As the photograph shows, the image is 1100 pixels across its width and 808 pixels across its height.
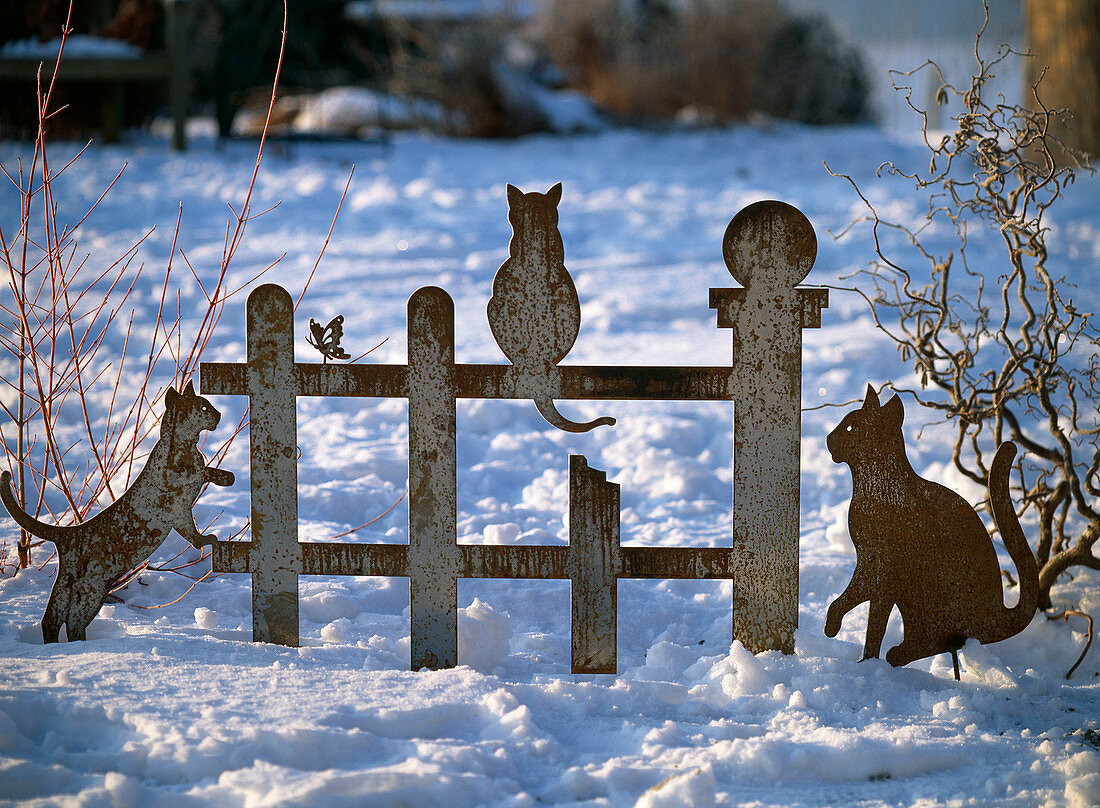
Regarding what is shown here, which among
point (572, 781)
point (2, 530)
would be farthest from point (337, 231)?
point (572, 781)

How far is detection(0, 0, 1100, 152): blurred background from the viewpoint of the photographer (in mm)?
8586

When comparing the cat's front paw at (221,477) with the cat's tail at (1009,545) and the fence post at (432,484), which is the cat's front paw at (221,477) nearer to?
the fence post at (432,484)

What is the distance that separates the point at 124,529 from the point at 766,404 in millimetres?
1432

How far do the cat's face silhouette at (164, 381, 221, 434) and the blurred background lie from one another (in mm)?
6499

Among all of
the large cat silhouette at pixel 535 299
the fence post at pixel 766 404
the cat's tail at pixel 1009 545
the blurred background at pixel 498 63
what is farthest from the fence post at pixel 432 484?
the blurred background at pixel 498 63

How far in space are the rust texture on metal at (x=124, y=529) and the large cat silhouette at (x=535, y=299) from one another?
0.69 meters

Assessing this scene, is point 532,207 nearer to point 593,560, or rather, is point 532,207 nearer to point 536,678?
point 593,560

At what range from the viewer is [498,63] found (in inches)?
457

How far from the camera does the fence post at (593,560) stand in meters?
2.08

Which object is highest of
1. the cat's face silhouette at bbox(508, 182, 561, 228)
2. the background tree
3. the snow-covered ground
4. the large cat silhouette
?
the background tree

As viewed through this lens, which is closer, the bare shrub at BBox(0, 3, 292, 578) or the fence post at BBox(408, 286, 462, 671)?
the fence post at BBox(408, 286, 462, 671)

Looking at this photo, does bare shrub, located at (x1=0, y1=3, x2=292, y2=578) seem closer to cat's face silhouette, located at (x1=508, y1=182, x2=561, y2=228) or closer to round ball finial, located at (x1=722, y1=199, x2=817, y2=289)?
cat's face silhouette, located at (x1=508, y1=182, x2=561, y2=228)

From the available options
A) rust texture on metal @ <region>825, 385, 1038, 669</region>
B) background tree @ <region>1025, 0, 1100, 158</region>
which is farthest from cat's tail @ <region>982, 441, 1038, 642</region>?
background tree @ <region>1025, 0, 1100, 158</region>

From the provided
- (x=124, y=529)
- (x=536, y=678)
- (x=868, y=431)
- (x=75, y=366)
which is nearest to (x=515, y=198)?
(x=868, y=431)
